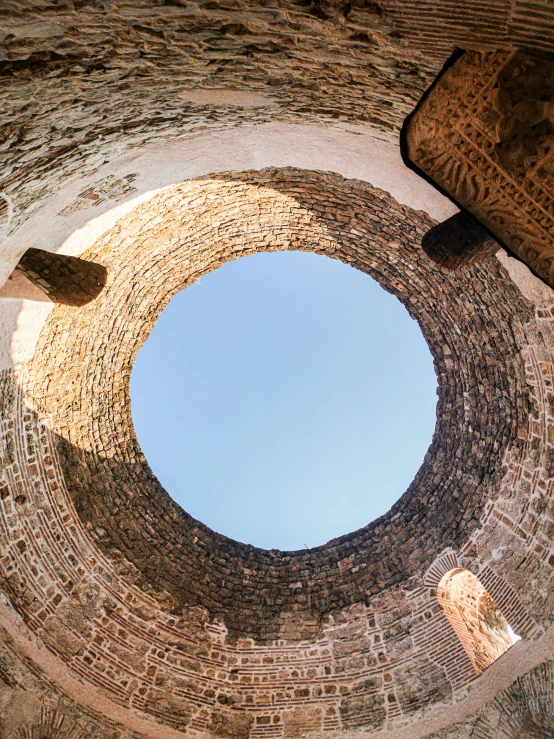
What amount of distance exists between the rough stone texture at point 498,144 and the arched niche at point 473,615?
474cm

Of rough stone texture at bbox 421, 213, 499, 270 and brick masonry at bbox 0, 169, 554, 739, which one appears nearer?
rough stone texture at bbox 421, 213, 499, 270

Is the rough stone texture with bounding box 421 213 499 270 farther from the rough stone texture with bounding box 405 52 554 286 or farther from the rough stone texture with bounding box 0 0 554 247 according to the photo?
the rough stone texture with bounding box 405 52 554 286

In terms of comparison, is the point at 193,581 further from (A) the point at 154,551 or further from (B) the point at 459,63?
(B) the point at 459,63

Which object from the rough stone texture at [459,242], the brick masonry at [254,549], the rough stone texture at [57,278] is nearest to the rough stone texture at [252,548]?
the brick masonry at [254,549]

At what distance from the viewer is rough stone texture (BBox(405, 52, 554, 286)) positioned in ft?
7.35

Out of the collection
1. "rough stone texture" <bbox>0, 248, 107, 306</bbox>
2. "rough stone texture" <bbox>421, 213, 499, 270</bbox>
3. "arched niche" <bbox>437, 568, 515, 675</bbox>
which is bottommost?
"arched niche" <bbox>437, 568, 515, 675</bbox>

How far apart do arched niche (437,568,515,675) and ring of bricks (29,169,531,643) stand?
39 cm

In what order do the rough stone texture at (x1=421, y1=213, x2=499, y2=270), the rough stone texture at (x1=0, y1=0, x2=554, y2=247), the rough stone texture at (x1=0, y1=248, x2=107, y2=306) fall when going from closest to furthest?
the rough stone texture at (x1=0, y1=0, x2=554, y2=247) → the rough stone texture at (x1=421, y1=213, x2=499, y2=270) → the rough stone texture at (x1=0, y1=248, x2=107, y2=306)

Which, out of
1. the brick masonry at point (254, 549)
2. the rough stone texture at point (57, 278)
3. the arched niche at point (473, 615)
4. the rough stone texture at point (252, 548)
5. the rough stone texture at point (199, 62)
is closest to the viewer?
the rough stone texture at point (199, 62)

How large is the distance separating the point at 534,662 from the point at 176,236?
552 cm

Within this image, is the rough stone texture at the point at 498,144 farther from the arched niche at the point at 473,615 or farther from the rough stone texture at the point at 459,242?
the arched niche at the point at 473,615

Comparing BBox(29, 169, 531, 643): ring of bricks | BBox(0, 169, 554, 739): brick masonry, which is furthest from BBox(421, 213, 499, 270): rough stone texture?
BBox(29, 169, 531, 643): ring of bricks

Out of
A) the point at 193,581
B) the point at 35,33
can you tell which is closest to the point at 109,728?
the point at 193,581

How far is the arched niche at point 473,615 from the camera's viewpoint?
607 cm
